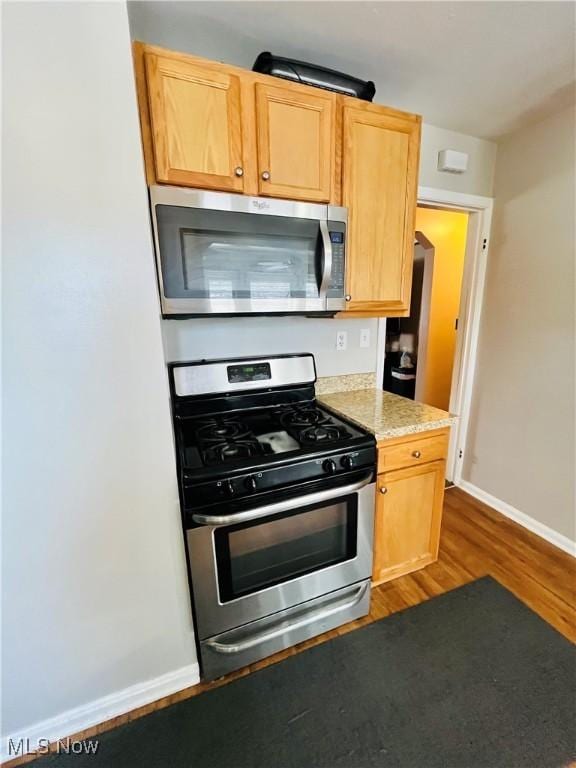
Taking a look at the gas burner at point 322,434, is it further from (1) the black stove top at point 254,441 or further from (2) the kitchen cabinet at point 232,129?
(2) the kitchen cabinet at point 232,129

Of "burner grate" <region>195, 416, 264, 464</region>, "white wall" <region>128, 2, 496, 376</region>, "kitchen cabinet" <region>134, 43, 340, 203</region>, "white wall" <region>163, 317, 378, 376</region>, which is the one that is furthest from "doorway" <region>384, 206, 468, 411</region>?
"burner grate" <region>195, 416, 264, 464</region>

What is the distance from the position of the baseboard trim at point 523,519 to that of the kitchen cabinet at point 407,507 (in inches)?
35.1

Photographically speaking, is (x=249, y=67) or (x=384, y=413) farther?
(x=384, y=413)

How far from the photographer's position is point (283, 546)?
1400 mm

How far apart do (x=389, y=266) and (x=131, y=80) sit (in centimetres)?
123

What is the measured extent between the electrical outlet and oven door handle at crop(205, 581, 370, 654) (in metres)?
1.28

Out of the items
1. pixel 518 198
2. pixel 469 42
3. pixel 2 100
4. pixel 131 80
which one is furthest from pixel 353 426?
pixel 518 198

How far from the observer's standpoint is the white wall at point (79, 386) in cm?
86

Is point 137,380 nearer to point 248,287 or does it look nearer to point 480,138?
point 248,287

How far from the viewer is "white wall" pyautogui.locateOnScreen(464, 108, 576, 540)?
197 cm

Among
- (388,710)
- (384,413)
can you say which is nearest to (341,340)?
(384,413)

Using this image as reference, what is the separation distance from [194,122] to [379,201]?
0.86 metres

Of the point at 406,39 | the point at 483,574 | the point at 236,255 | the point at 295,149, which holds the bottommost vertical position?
the point at 483,574

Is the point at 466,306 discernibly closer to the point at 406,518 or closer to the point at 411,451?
the point at 411,451
